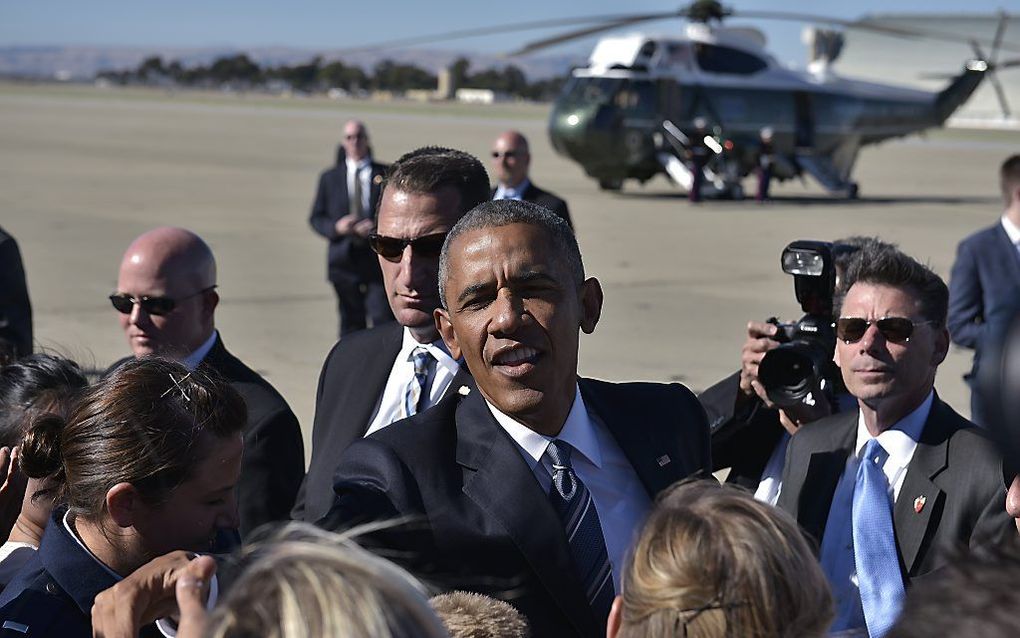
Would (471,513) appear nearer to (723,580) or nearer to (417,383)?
(723,580)

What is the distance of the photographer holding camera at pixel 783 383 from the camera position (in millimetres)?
3512

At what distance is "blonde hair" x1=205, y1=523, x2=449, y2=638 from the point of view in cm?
140

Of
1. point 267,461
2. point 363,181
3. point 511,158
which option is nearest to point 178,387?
point 267,461

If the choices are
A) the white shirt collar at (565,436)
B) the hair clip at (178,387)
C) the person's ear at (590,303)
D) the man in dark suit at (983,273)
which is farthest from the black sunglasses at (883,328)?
the man in dark suit at (983,273)

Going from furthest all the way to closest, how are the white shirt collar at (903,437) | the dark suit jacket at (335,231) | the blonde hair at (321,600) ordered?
the dark suit jacket at (335,231) < the white shirt collar at (903,437) < the blonde hair at (321,600)

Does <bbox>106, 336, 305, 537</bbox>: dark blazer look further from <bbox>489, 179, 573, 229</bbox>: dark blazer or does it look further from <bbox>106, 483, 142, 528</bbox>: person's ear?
<bbox>489, 179, 573, 229</bbox>: dark blazer

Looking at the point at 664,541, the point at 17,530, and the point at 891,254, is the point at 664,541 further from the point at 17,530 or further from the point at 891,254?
the point at 891,254

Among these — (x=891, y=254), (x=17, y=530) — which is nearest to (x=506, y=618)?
(x=17, y=530)

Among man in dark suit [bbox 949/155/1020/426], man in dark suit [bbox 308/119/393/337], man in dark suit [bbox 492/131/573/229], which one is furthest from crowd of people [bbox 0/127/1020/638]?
man in dark suit [bbox 492/131/573/229]

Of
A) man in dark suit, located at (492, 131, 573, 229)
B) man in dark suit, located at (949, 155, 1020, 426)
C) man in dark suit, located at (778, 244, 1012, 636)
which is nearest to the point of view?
man in dark suit, located at (778, 244, 1012, 636)

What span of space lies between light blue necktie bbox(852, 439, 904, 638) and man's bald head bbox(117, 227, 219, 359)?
2.15m

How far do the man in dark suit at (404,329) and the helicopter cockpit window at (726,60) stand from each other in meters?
21.8

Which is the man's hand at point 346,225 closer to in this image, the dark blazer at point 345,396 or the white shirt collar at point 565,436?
the dark blazer at point 345,396

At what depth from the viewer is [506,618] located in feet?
6.60
